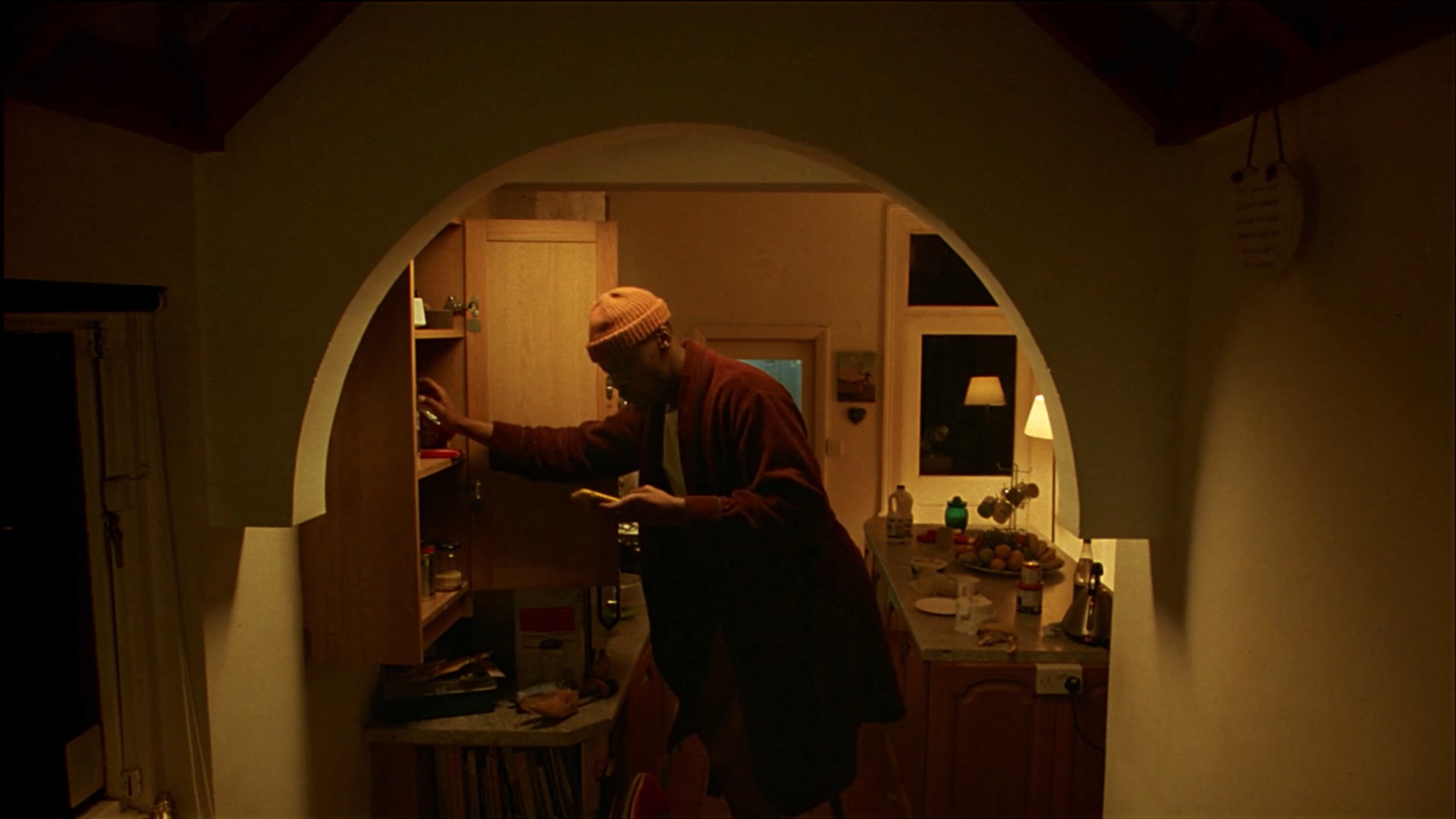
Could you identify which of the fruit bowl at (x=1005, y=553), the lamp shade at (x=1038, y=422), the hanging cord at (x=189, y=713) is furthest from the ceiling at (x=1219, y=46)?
the lamp shade at (x=1038, y=422)

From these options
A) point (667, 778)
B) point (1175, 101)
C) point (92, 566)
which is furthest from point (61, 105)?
point (667, 778)

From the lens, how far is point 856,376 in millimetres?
4500

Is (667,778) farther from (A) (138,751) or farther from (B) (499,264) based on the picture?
(A) (138,751)

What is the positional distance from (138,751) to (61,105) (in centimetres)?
93

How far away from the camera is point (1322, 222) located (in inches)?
41.1

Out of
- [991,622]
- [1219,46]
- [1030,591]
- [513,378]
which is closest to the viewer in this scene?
[1219,46]

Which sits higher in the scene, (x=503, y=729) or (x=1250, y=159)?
(x=1250, y=159)

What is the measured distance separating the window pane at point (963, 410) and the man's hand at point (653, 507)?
2628 millimetres

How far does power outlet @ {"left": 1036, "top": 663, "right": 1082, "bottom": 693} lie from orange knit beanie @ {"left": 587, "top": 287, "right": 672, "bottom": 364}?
144 centimetres

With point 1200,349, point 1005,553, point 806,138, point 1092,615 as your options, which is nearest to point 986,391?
point 1005,553

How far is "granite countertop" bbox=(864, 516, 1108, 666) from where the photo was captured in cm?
272

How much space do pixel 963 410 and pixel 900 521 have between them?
2.58ft

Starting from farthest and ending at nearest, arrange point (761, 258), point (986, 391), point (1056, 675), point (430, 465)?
point (986, 391), point (761, 258), point (1056, 675), point (430, 465)

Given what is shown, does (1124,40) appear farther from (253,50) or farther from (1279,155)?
(253,50)
